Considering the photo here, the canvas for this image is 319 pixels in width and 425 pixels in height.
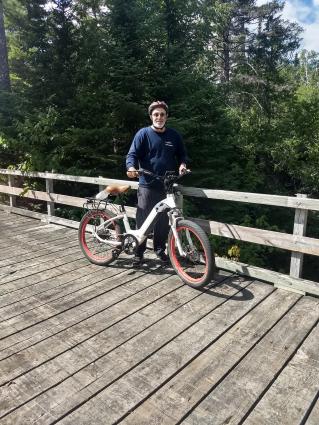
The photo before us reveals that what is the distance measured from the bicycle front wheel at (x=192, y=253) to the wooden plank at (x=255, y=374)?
893 mm

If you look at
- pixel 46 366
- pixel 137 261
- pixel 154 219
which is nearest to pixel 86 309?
pixel 46 366

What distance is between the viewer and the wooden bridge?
7.61 ft

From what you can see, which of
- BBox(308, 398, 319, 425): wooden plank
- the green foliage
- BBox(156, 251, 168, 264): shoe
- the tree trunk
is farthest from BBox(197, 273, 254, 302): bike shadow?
the tree trunk

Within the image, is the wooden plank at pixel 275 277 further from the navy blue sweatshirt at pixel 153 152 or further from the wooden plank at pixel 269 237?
the navy blue sweatshirt at pixel 153 152

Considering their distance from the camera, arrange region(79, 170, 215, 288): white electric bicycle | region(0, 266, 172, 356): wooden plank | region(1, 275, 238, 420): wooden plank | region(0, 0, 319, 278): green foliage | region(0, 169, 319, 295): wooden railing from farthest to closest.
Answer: region(0, 0, 319, 278): green foliage
region(79, 170, 215, 288): white electric bicycle
region(0, 169, 319, 295): wooden railing
region(0, 266, 172, 356): wooden plank
region(1, 275, 238, 420): wooden plank

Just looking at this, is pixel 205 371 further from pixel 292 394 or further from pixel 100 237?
pixel 100 237

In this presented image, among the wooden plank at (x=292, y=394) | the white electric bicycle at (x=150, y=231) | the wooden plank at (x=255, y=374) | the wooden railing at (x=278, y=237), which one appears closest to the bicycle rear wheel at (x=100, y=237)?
the white electric bicycle at (x=150, y=231)

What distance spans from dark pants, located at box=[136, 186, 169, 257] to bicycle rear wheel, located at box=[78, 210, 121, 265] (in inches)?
13.1

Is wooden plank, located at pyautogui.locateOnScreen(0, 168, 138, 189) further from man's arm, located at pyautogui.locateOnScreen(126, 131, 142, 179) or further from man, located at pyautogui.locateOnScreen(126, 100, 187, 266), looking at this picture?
man's arm, located at pyautogui.locateOnScreen(126, 131, 142, 179)

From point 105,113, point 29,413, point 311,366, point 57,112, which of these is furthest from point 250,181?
point 29,413

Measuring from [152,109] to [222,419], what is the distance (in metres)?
3.21

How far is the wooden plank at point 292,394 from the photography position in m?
2.24

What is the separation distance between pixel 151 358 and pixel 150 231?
1890 millimetres

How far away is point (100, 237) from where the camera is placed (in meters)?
4.91
